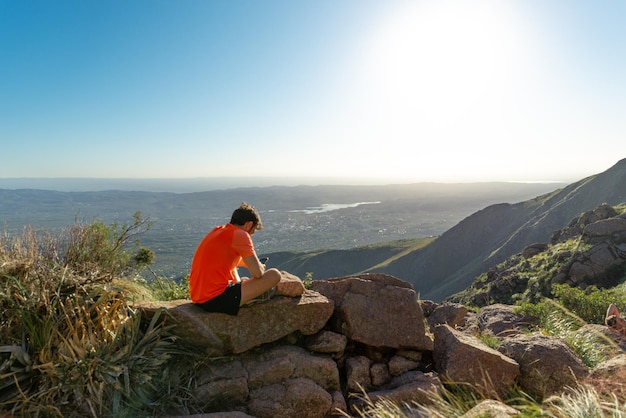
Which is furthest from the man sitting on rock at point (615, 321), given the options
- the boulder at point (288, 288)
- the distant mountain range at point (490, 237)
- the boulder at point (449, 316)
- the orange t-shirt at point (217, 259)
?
the distant mountain range at point (490, 237)

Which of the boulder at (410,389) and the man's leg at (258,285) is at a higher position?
the man's leg at (258,285)

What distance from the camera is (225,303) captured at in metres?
5.48

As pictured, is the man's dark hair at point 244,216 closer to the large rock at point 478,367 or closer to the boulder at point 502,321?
the large rock at point 478,367

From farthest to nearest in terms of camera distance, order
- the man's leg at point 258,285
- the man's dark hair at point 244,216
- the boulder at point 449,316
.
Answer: the boulder at point 449,316 → the man's dark hair at point 244,216 → the man's leg at point 258,285

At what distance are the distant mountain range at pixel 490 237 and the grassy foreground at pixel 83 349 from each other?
141ft

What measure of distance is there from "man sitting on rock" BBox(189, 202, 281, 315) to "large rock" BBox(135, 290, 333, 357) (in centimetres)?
16

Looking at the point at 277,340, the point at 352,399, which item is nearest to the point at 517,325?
the point at 352,399

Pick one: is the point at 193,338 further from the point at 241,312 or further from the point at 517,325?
the point at 517,325

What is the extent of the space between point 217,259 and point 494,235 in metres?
70.6

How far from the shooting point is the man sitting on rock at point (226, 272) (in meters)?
5.47

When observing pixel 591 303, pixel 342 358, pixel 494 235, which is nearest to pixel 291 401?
pixel 342 358

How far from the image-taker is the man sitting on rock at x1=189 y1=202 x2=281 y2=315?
17.9 feet

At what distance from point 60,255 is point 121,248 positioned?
1.06 m

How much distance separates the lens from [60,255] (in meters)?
5.75
